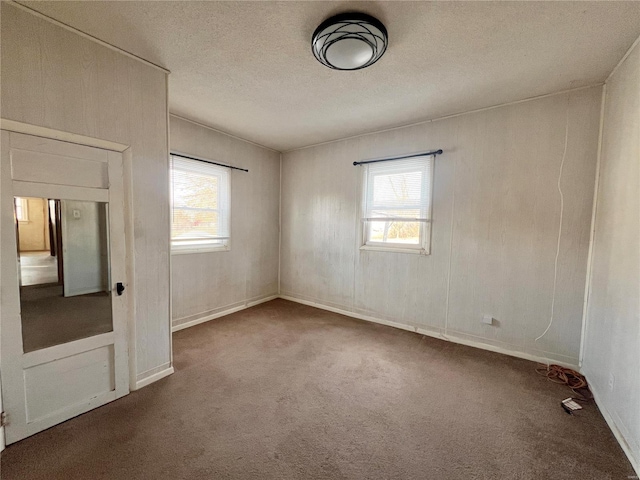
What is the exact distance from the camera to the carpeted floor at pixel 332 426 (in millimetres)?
1480

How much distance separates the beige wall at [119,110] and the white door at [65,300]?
124mm

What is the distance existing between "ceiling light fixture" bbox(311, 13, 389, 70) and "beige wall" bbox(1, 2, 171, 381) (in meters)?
1.45

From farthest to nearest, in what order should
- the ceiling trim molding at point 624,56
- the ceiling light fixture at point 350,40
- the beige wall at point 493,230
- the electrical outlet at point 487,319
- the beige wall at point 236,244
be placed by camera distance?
1. the beige wall at point 236,244
2. the electrical outlet at point 487,319
3. the beige wall at point 493,230
4. the ceiling trim molding at point 624,56
5. the ceiling light fixture at point 350,40

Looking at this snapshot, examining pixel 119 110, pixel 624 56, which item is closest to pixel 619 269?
pixel 624 56

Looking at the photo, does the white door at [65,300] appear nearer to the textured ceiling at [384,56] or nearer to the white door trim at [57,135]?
the white door trim at [57,135]

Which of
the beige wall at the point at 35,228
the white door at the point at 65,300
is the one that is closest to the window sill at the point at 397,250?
the white door at the point at 65,300

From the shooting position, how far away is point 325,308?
4.30 metres

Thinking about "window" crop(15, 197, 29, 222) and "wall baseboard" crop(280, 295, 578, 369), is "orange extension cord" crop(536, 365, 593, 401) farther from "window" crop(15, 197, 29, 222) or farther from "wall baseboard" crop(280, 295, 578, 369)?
"window" crop(15, 197, 29, 222)

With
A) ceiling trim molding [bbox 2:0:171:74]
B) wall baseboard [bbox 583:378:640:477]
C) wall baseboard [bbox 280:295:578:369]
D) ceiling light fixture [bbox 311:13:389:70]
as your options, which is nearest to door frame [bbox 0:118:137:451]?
ceiling trim molding [bbox 2:0:171:74]

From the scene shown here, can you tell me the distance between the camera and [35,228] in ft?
5.51

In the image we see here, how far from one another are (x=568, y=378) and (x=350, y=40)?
3418mm

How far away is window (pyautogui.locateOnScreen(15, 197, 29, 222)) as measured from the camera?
1.61 meters

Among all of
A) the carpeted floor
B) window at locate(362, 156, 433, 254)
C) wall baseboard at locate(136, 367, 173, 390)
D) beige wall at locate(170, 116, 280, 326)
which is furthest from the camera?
beige wall at locate(170, 116, 280, 326)

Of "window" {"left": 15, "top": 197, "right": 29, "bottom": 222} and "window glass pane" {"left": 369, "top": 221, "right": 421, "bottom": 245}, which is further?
"window glass pane" {"left": 369, "top": 221, "right": 421, "bottom": 245}
